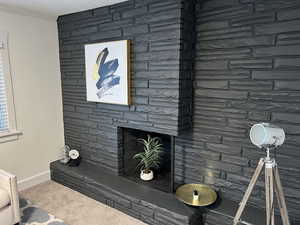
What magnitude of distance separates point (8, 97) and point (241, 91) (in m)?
2.56

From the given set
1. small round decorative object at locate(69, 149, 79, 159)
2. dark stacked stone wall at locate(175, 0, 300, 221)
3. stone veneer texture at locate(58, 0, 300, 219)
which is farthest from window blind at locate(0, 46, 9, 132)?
dark stacked stone wall at locate(175, 0, 300, 221)

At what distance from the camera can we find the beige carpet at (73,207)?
226 cm

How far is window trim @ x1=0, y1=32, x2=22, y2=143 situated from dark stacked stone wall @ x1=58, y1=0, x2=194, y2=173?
0.67m

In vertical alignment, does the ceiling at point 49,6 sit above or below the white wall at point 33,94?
above

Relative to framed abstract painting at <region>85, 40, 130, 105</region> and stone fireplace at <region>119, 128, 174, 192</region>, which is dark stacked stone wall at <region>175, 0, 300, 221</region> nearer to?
stone fireplace at <region>119, 128, 174, 192</region>

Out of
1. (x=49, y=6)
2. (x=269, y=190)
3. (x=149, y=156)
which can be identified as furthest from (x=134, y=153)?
(x=49, y=6)

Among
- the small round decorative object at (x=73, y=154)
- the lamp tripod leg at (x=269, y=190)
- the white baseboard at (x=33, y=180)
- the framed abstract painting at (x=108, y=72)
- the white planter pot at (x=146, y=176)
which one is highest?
the framed abstract painting at (x=108, y=72)

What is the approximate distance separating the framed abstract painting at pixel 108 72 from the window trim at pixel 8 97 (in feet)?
2.91

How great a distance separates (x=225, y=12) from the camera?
195 centimetres

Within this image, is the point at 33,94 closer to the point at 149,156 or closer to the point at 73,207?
the point at 73,207

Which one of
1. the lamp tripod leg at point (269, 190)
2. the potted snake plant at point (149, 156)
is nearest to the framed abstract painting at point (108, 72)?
the potted snake plant at point (149, 156)

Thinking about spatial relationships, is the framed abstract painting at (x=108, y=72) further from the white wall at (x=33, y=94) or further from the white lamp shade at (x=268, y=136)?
the white lamp shade at (x=268, y=136)

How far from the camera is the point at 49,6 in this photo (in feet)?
8.25

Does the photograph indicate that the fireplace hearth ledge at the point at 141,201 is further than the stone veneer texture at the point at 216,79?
Yes
